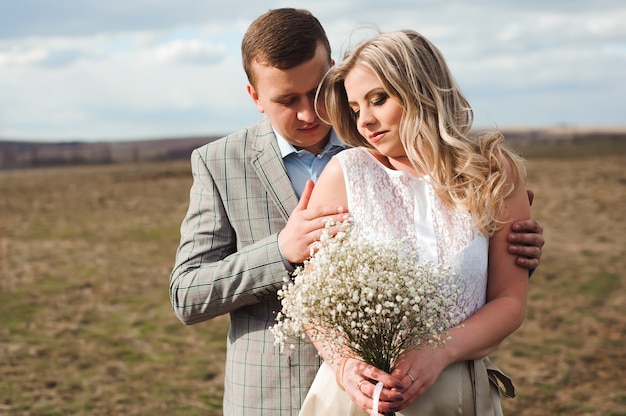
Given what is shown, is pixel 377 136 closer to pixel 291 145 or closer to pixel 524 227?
pixel 291 145

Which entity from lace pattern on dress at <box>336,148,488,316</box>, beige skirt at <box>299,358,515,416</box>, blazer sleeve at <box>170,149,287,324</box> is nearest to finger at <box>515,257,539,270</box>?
lace pattern on dress at <box>336,148,488,316</box>

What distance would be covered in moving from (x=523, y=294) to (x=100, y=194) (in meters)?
24.3

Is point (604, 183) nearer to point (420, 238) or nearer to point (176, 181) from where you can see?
point (176, 181)

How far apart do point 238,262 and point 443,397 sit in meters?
1.00

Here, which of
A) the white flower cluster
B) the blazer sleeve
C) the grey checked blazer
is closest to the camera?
the white flower cluster

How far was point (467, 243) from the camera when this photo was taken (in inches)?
113

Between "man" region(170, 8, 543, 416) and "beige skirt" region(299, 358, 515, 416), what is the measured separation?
19.7 inches

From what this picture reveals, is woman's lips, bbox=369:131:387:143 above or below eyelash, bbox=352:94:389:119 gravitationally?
A: below

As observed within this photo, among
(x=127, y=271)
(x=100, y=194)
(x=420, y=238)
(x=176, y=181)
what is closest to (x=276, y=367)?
(x=420, y=238)

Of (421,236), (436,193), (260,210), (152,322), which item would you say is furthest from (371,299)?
(152,322)

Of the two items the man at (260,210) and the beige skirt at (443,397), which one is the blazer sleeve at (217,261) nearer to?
the man at (260,210)

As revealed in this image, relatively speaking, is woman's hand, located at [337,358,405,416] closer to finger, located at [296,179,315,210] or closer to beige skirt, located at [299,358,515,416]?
beige skirt, located at [299,358,515,416]

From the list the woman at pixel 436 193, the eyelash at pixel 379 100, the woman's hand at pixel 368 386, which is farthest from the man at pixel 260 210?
the woman's hand at pixel 368 386

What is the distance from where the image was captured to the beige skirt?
8.98 feet
